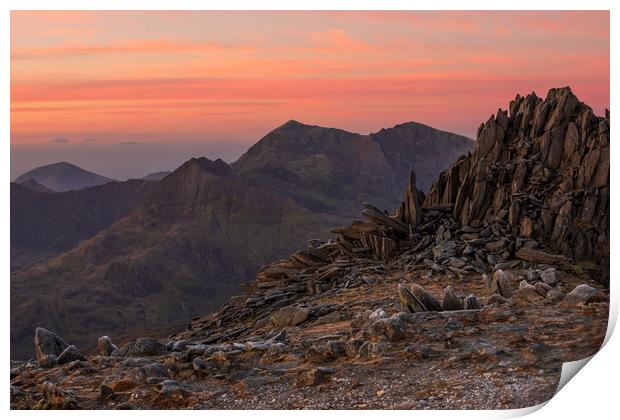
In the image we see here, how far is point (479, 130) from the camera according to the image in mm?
24078

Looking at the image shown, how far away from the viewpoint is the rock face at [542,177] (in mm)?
21922

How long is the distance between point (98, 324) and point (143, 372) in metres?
68.4

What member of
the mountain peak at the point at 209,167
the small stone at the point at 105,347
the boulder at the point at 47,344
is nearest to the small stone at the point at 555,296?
the small stone at the point at 105,347

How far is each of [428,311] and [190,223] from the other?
3429 inches

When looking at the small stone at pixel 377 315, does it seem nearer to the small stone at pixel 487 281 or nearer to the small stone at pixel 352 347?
the small stone at pixel 352 347

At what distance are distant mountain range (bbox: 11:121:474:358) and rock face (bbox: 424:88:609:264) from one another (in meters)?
53.6

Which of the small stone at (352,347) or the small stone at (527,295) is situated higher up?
the small stone at (527,295)

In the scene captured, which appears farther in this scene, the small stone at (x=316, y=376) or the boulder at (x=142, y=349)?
the boulder at (x=142, y=349)

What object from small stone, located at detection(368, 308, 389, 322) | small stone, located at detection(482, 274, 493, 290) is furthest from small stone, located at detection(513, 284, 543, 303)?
small stone, located at detection(368, 308, 389, 322)

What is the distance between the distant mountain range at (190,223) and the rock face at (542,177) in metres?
53.6

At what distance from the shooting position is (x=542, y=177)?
2280 centimetres

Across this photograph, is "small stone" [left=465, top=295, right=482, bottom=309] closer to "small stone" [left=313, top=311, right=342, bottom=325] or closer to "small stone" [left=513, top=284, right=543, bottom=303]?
"small stone" [left=513, top=284, right=543, bottom=303]

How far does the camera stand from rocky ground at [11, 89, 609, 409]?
1492cm

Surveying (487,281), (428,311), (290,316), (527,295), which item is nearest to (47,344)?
(290,316)
